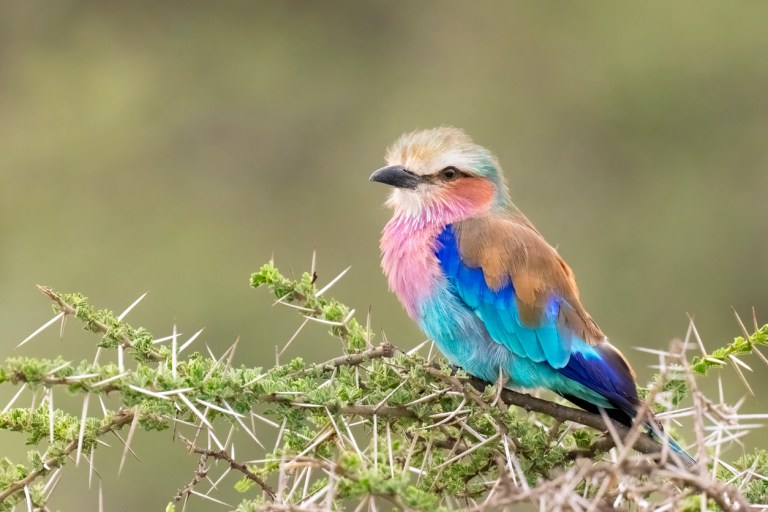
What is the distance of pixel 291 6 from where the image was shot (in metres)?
9.15

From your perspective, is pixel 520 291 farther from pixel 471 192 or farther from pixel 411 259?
pixel 471 192

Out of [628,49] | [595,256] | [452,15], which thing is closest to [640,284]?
[595,256]

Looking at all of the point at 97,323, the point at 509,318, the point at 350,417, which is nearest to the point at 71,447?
the point at 97,323

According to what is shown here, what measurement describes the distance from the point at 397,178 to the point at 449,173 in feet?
0.54

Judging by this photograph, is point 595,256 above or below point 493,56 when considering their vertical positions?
below

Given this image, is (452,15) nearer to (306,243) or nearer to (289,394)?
(306,243)

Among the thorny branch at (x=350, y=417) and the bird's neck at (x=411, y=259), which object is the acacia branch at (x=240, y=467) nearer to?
the thorny branch at (x=350, y=417)

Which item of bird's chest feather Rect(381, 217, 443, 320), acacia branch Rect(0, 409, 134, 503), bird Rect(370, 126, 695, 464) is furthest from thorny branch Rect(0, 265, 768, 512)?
bird's chest feather Rect(381, 217, 443, 320)

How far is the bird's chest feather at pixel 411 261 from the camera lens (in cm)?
351

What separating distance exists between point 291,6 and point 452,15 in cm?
123

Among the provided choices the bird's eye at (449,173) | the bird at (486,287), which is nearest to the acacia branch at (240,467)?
the bird at (486,287)

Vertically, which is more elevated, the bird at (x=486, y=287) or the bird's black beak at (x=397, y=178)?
the bird's black beak at (x=397, y=178)

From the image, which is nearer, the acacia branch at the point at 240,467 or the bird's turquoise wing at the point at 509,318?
the acacia branch at the point at 240,467

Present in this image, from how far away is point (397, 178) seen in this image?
3818mm
